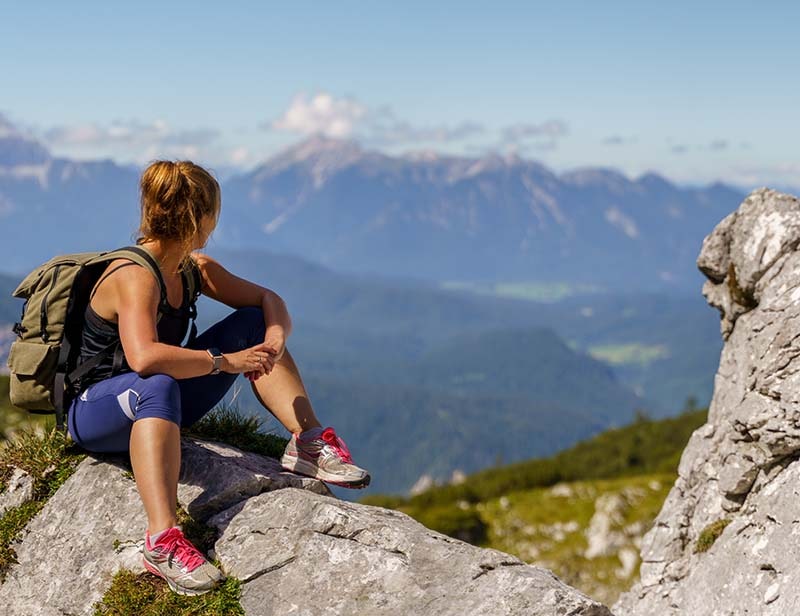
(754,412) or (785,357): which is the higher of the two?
(785,357)

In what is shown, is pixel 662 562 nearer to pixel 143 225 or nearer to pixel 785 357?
pixel 785 357

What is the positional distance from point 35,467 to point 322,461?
124 inches

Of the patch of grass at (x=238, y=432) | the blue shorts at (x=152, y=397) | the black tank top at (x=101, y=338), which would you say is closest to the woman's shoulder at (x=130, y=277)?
the black tank top at (x=101, y=338)

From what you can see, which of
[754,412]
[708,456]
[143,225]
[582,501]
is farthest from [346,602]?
Result: [582,501]

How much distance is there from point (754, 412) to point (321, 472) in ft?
17.0

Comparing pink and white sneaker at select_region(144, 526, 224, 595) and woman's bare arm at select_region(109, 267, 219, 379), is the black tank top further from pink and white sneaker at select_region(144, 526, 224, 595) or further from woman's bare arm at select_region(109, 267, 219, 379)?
pink and white sneaker at select_region(144, 526, 224, 595)

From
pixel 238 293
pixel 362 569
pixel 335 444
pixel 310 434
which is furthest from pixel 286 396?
pixel 362 569

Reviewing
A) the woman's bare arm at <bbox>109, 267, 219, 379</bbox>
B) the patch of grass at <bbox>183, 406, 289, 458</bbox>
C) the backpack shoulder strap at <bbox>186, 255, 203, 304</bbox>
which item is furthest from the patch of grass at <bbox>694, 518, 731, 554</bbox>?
the backpack shoulder strap at <bbox>186, 255, 203, 304</bbox>

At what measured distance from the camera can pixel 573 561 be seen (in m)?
44.8

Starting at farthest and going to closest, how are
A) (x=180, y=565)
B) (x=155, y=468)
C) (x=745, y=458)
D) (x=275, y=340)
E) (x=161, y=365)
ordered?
1. (x=745, y=458)
2. (x=275, y=340)
3. (x=161, y=365)
4. (x=155, y=468)
5. (x=180, y=565)

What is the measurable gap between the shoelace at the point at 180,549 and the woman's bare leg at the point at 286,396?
91.8 inches

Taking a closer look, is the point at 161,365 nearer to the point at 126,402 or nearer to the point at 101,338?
the point at 126,402

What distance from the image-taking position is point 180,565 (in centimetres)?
714

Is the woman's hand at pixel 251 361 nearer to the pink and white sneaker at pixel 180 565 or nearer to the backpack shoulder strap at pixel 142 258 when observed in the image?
the backpack shoulder strap at pixel 142 258
